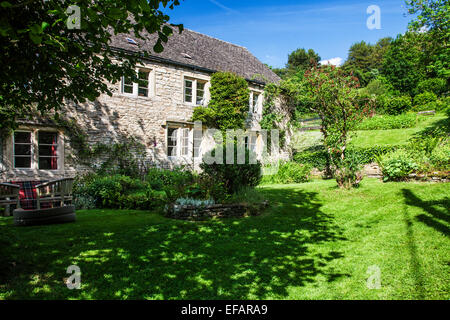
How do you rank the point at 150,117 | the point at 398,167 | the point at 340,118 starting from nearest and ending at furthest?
1. the point at 398,167
2. the point at 340,118
3. the point at 150,117

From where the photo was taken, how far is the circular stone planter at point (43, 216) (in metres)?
6.63

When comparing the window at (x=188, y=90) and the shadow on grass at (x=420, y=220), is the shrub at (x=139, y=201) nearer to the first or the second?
the shadow on grass at (x=420, y=220)

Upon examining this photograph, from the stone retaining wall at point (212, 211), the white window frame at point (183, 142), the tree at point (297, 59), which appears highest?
the tree at point (297, 59)

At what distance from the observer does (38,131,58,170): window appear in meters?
11.0

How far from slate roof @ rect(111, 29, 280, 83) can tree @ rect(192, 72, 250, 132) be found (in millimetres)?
1008

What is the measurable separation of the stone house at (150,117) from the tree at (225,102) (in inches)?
23.0

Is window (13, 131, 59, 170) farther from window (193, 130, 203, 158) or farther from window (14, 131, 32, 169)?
window (193, 130, 203, 158)

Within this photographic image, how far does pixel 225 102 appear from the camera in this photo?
15.8 m

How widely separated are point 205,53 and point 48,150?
10.7 metres

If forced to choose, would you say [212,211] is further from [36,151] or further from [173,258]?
[36,151]

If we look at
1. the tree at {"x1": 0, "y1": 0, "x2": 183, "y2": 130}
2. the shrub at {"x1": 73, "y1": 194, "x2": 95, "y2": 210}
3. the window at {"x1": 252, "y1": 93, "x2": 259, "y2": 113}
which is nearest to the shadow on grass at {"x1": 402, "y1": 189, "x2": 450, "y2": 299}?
the tree at {"x1": 0, "y1": 0, "x2": 183, "y2": 130}

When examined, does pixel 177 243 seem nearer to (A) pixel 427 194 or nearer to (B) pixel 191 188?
(B) pixel 191 188

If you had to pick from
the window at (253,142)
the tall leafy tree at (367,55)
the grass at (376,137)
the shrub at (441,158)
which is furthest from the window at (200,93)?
the tall leafy tree at (367,55)

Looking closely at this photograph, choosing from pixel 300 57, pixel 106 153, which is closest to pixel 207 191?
pixel 106 153
